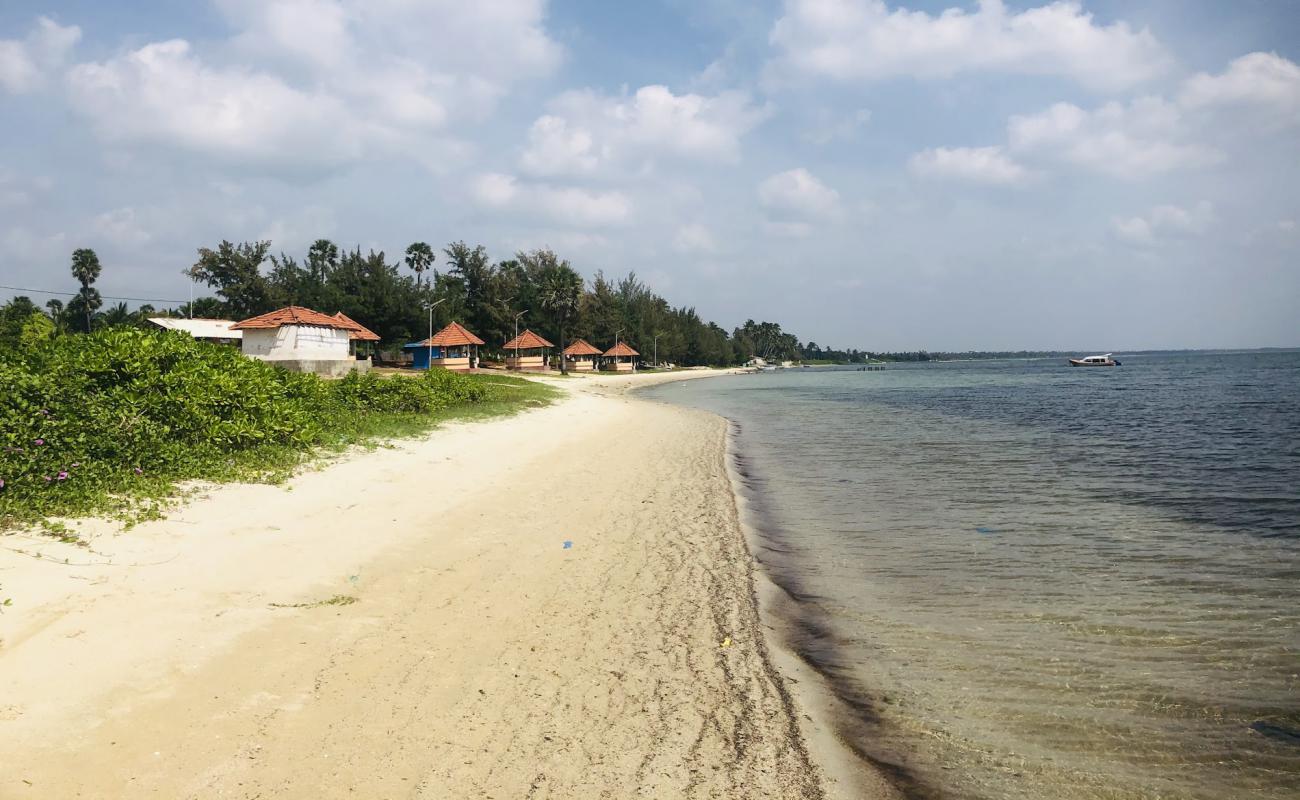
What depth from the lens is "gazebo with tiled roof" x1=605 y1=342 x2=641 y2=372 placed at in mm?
90938

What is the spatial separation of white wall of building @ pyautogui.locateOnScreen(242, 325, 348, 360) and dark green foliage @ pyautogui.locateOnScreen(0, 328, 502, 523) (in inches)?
997

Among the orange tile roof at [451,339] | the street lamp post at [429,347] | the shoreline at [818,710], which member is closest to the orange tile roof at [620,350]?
the street lamp post at [429,347]

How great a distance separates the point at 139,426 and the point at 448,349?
202 feet

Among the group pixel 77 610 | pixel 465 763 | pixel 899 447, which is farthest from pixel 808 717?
pixel 899 447

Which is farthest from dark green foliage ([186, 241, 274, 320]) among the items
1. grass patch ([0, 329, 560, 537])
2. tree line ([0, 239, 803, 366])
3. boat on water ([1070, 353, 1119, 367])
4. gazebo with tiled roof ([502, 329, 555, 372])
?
boat on water ([1070, 353, 1119, 367])

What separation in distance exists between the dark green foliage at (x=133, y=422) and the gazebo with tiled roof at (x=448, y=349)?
4714 centimetres

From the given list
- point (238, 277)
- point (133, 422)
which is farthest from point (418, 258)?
point (133, 422)

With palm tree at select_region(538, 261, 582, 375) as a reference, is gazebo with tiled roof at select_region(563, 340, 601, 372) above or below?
below

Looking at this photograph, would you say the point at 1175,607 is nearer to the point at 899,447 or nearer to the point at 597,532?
the point at 597,532

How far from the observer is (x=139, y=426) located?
9.28 metres

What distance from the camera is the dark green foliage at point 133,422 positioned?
725cm

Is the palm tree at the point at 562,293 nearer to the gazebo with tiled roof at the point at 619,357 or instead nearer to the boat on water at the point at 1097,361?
the gazebo with tiled roof at the point at 619,357

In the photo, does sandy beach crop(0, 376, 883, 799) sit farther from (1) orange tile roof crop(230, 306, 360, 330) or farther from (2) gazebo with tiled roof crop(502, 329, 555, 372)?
(2) gazebo with tiled roof crop(502, 329, 555, 372)

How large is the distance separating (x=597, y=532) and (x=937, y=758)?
5.60m
